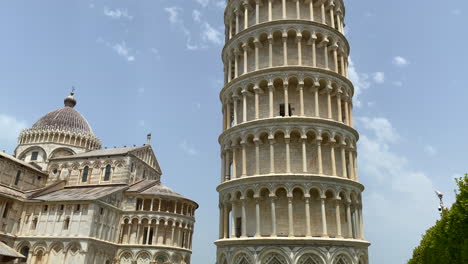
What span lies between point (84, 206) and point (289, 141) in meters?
29.8

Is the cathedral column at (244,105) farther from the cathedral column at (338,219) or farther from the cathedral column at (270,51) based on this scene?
the cathedral column at (338,219)

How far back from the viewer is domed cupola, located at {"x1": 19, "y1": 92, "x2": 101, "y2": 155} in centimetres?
5994

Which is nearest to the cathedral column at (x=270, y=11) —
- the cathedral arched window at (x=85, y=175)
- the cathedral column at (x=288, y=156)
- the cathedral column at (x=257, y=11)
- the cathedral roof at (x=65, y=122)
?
the cathedral column at (x=257, y=11)

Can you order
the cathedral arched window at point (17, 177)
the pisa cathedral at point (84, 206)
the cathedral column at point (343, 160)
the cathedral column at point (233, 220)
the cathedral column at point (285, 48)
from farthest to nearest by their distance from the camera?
1. the cathedral arched window at point (17, 177)
2. the pisa cathedral at point (84, 206)
3. the cathedral column at point (285, 48)
4. the cathedral column at point (343, 160)
5. the cathedral column at point (233, 220)

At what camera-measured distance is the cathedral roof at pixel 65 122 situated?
201ft

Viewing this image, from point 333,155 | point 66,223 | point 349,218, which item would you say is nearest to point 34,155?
point 66,223

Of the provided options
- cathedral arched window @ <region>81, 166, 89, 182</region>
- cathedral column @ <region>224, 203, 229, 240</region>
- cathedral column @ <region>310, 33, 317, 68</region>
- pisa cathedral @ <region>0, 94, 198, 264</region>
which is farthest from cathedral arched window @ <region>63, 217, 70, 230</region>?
cathedral column @ <region>310, 33, 317, 68</region>

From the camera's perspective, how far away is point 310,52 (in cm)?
2747

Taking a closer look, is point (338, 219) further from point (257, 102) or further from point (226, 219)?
point (257, 102)

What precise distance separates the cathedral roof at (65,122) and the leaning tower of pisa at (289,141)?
41495 mm

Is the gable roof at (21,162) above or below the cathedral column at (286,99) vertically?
above

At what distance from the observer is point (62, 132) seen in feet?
198

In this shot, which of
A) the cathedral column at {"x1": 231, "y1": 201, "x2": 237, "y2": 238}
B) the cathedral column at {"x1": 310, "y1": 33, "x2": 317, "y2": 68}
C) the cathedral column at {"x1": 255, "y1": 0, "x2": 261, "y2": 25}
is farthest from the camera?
the cathedral column at {"x1": 255, "y1": 0, "x2": 261, "y2": 25}

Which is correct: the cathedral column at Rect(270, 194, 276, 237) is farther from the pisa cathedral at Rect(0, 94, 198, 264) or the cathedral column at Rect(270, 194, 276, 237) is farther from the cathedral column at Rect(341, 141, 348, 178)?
the pisa cathedral at Rect(0, 94, 198, 264)
